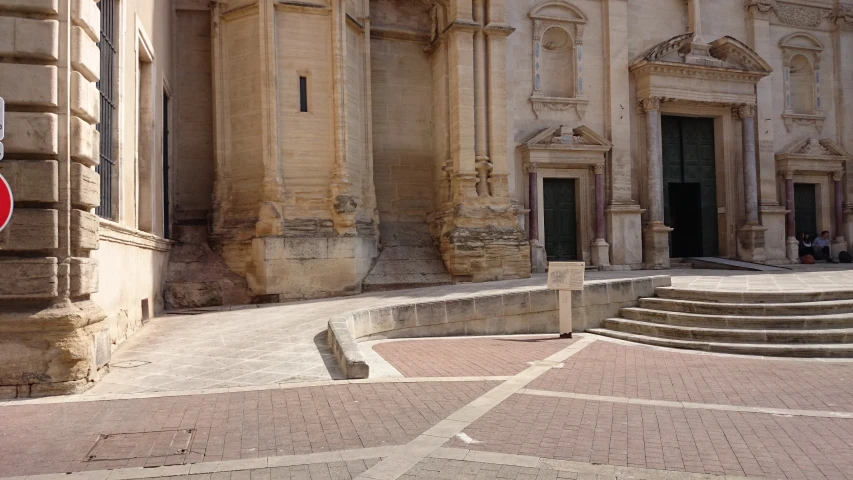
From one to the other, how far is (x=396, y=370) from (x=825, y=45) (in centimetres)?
2326

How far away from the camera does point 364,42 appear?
15945 mm

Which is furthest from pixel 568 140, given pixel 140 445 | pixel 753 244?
pixel 140 445

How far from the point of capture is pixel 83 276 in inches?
253

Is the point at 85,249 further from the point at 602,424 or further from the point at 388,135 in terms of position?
the point at 388,135

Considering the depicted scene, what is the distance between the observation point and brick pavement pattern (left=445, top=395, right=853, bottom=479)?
167 inches

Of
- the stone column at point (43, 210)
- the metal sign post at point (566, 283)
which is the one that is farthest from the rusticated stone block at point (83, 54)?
the metal sign post at point (566, 283)

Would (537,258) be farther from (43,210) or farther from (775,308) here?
(43,210)

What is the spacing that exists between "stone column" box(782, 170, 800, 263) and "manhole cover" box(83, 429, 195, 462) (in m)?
22.0

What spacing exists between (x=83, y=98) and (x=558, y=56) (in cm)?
1572

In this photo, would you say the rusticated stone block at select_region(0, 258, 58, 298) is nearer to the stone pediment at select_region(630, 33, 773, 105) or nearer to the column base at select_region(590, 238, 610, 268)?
the column base at select_region(590, 238, 610, 268)

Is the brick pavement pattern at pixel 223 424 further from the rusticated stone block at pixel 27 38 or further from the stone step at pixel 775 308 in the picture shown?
the stone step at pixel 775 308

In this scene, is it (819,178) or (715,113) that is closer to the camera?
(715,113)

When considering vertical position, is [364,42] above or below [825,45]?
below

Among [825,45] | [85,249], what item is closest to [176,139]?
[85,249]
